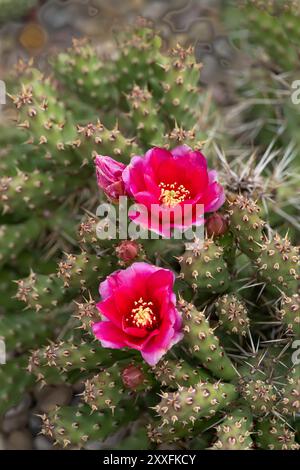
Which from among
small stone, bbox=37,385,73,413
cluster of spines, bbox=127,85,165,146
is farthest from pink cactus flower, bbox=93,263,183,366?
small stone, bbox=37,385,73,413

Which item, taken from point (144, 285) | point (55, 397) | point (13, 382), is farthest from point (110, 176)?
point (55, 397)

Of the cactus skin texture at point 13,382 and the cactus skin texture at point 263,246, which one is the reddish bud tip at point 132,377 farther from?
the cactus skin texture at point 13,382

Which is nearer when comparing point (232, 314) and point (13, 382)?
point (232, 314)

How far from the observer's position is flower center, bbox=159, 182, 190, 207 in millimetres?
1737

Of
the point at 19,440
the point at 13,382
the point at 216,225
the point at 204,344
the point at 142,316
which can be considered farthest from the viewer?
the point at 19,440

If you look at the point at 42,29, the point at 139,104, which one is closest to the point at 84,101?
the point at 139,104

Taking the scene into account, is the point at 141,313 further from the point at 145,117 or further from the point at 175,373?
the point at 145,117

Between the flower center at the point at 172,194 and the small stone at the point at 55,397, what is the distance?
3.35ft

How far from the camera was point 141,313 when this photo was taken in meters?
1.62

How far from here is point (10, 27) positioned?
3.30m

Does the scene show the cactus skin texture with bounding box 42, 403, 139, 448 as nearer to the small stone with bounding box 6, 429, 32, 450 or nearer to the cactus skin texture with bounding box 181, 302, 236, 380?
the cactus skin texture with bounding box 181, 302, 236, 380

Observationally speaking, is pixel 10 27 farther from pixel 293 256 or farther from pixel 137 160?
pixel 293 256

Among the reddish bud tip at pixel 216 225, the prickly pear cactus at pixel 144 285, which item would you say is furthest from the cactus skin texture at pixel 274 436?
the reddish bud tip at pixel 216 225

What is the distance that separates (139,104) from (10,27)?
4.79 ft
